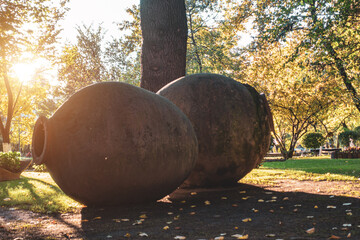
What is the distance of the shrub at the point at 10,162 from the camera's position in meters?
11.6

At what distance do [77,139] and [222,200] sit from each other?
2726 mm

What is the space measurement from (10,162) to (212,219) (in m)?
9.84

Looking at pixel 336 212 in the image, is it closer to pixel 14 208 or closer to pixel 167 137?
pixel 167 137

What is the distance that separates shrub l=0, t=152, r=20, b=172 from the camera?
11562 millimetres

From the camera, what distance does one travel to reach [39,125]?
521 cm

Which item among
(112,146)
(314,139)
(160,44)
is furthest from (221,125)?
(314,139)

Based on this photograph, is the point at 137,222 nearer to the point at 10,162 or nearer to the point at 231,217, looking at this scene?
the point at 231,217

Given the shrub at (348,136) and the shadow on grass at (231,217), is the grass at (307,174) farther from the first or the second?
the shrub at (348,136)

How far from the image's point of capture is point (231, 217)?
174 inches

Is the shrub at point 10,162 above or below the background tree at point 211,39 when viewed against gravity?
below

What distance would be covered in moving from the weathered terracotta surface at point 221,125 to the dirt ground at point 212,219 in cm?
66

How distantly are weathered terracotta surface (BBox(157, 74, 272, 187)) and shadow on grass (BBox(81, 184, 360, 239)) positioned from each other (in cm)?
68

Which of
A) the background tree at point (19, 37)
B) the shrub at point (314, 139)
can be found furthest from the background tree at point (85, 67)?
the shrub at point (314, 139)

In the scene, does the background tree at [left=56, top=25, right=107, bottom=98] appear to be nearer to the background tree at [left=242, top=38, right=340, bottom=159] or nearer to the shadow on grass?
the background tree at [left=242, top=38, right=340, bottom=159]
